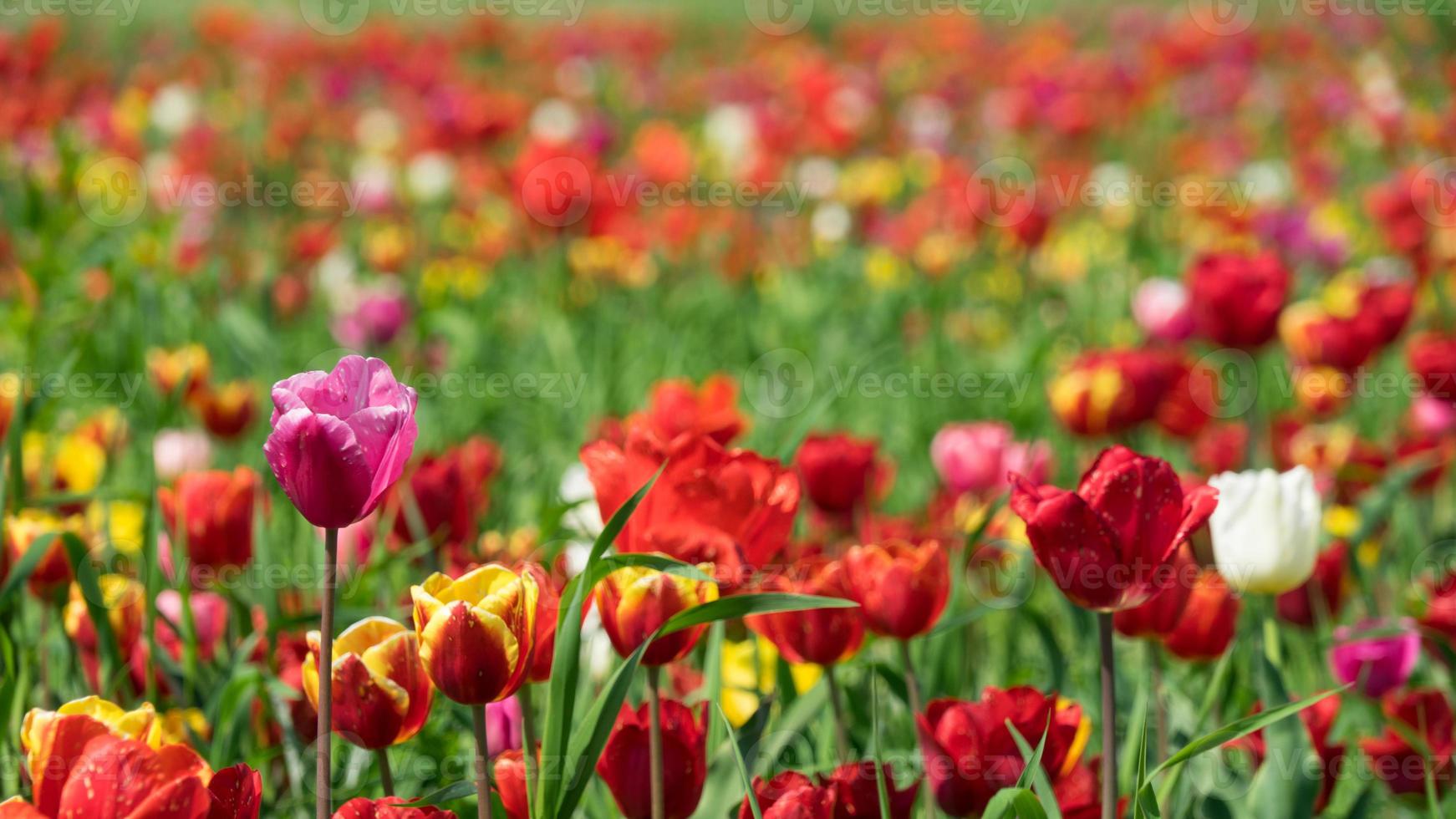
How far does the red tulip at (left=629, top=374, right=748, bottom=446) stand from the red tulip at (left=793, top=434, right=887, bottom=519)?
12 centimetres

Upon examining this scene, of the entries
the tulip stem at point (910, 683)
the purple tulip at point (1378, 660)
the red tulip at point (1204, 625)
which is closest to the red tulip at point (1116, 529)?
the tulip stem at point (910, 683)

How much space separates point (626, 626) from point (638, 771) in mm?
102

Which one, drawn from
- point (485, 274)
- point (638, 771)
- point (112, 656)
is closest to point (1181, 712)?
point (638, 771)

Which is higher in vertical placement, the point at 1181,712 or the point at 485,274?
the point at 485,274

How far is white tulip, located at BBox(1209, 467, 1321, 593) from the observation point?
122cm

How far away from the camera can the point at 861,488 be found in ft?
5.65

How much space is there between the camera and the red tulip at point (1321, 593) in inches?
62.7

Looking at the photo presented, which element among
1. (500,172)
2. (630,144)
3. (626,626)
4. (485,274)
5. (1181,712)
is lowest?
(1181,712)

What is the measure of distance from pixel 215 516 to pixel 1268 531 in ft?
3.35

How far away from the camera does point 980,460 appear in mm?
2010

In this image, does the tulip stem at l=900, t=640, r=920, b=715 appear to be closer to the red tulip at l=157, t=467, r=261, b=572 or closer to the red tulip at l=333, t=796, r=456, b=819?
the red tulip at l=333, t=796, r=456, b=819

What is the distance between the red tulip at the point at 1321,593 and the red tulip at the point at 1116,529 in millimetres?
758

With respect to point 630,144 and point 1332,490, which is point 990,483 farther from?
point 630,144

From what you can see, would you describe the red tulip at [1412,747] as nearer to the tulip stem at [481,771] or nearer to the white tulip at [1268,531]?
the white tulip at [1268,531]
